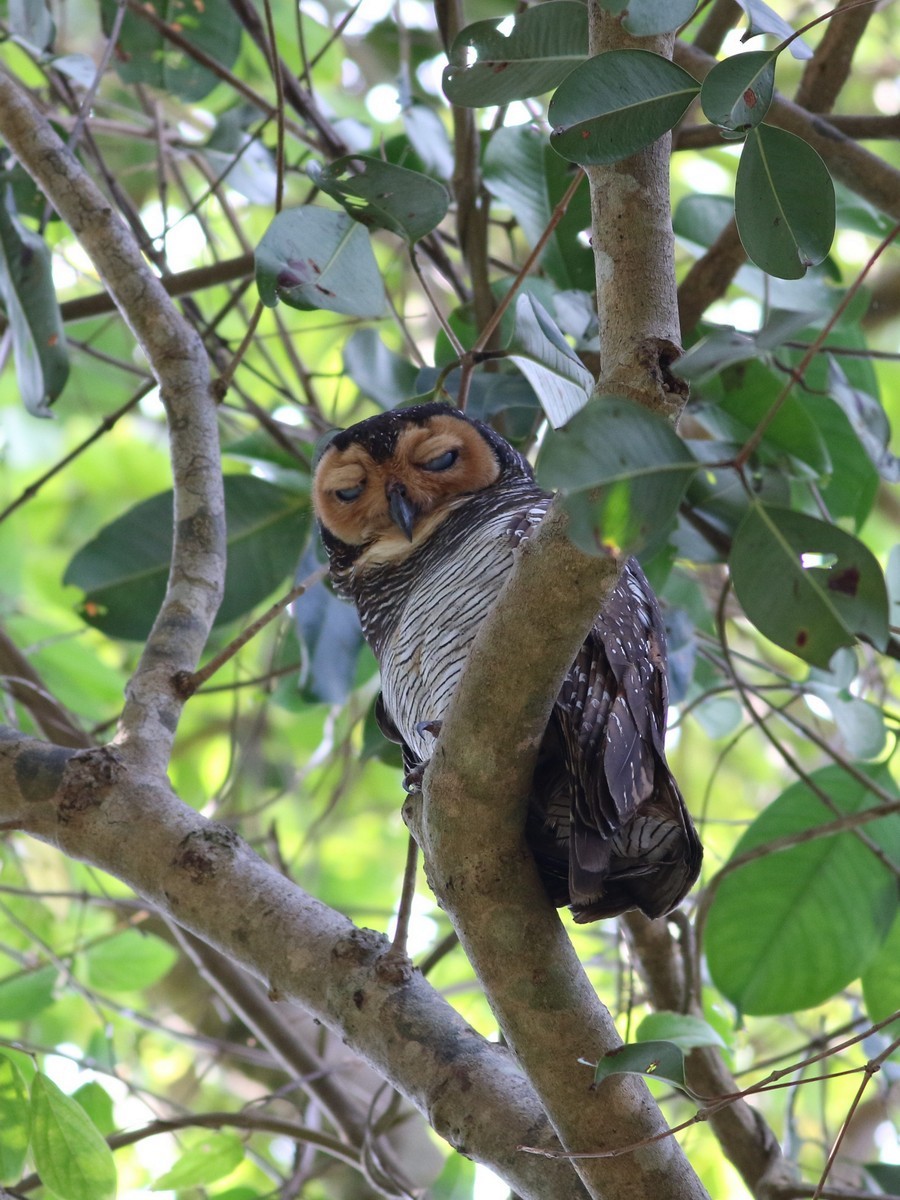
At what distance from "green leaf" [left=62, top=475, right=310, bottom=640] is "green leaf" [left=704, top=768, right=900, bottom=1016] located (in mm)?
1190

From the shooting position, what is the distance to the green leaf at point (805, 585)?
1.08 m

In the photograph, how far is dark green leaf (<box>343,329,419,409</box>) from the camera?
2.41 meters

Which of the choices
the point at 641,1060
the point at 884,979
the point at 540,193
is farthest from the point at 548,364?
the point at 884,979

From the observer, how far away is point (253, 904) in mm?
1567

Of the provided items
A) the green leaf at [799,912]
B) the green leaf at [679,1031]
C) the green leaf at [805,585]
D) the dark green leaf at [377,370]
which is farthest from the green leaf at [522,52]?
the green leaf at [799,912]

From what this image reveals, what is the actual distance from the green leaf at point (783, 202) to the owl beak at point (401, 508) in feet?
3.37

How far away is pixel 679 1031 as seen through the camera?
1.81 meters

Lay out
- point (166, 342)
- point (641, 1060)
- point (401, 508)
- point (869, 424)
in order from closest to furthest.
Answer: point (641, 1060), point (166, 342), point (401, 508), point (869, 424)

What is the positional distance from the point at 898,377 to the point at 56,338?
9.39 ft

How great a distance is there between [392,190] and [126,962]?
192cm

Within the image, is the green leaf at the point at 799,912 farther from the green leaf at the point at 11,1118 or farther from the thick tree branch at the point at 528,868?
the green leaf at the point at 11,1118

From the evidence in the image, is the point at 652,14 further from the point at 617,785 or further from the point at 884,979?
the point at 884,979

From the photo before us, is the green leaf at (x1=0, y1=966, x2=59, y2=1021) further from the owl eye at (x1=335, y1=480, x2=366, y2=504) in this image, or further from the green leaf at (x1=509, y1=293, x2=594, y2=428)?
the green leaf at (x1=509, y1=293, x2=594, y2=428)

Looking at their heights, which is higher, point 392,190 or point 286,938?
point 392,190
